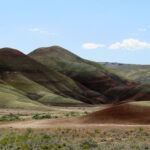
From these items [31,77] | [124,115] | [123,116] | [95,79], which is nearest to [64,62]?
[95,79]

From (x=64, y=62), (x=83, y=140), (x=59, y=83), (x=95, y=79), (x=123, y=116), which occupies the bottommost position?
(x=83, y=140)

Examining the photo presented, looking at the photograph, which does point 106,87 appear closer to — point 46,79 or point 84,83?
point 84,83

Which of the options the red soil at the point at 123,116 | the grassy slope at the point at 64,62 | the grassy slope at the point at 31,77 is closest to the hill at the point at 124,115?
the red soil at the point at 123,116

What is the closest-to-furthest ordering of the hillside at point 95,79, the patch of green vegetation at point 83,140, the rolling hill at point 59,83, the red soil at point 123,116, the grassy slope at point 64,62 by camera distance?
the patch of green vegetation at point 83,140 → the red soil at point 123,116 → the rolling hill at point 59,83 → the hillside at point 95,79 → the grassy slope at point 64,62

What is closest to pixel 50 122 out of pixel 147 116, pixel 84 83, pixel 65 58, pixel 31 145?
pixel 147 116

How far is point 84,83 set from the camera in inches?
5581

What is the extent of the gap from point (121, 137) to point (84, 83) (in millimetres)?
118443

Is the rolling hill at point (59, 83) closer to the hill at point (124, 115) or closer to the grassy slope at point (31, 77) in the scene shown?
the grassy slope at point (31, 77)

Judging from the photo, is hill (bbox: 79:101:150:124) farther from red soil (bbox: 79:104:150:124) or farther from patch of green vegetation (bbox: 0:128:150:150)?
patch of green vegetation (bbox: 0:128:150:150)

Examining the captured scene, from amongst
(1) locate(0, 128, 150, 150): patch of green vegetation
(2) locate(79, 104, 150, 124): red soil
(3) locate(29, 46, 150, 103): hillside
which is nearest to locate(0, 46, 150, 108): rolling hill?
(3) locate(29, 46, 150, 103): hillside

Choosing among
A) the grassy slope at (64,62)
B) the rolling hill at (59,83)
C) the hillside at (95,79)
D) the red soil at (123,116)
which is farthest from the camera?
the grassy slope at (64,62)

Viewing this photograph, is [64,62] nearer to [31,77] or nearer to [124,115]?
[31,77]

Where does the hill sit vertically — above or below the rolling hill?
below

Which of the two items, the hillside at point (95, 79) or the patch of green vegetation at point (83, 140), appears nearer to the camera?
the patch of green vegetation at point (83, 140)
